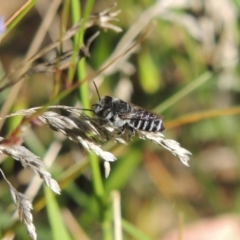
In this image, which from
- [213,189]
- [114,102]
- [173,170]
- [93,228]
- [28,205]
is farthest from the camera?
[173,170]

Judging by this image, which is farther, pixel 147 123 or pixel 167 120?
pixel 167 120

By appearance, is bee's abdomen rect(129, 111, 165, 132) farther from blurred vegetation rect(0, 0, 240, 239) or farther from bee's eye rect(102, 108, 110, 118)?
blurred vegetation rect(0, 0, 240, 239)

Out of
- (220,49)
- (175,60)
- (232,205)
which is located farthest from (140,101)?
(232,205)

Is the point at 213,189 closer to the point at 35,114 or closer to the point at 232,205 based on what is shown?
the point at 232,205

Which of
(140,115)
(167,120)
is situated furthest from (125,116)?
(167,120)

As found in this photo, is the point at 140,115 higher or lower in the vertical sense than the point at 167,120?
higher

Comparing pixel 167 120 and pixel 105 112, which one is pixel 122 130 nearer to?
pixel 105 112

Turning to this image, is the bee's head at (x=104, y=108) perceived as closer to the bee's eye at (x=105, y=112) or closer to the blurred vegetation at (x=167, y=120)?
the bee's eye at (x=105, y=112)
